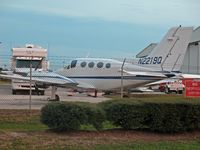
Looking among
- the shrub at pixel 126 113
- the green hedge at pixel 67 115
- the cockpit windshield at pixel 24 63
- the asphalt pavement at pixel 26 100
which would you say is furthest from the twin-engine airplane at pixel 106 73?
the green hedge at pixel 67 115

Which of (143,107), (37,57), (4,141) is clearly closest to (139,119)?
(143,107)

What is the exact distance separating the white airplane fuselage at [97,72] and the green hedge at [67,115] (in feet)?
58.8

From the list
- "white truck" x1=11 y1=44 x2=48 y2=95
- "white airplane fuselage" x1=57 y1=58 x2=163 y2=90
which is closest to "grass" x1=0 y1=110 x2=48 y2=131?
"white airplane fuselage" x1=57 y1=58 x2=163 y2=90

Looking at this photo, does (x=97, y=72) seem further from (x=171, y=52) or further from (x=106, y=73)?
(x=171, y=52)

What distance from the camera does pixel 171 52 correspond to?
32.2 metres

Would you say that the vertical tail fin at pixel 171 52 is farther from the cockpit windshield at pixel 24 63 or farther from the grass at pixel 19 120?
the grass at pixel 19 120

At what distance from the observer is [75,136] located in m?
11.6

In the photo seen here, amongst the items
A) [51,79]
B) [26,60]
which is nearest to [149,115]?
[51,79]

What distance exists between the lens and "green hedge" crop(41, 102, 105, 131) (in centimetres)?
1158

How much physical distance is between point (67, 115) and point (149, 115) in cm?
221

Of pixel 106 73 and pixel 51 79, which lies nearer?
pixel 51 79

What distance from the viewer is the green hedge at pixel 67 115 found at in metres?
11.6

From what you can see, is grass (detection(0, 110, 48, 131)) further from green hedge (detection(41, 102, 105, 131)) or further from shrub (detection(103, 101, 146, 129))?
shrub (detection(103, 101, 146, 129))

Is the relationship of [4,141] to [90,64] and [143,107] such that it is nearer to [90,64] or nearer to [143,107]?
[143,107]
